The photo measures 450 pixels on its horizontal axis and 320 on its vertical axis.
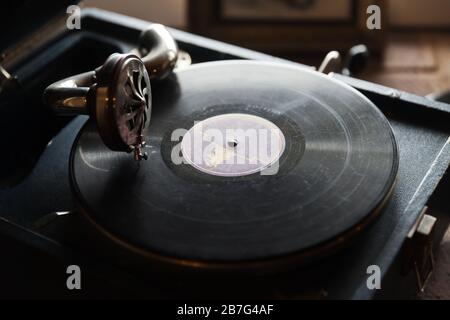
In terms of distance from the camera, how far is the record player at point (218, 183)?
937 millimetres

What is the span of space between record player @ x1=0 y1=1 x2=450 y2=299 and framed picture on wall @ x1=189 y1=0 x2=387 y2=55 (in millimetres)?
761

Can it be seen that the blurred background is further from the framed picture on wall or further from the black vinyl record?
the black vinyl record

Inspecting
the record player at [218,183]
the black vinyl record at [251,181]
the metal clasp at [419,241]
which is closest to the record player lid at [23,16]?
the record player at [218,183]

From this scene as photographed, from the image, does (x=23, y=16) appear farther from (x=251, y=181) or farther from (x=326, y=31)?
(x=326, y=31)

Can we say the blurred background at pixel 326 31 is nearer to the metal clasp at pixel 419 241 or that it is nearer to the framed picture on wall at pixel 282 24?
the framed picture on wall at pixel 282 24

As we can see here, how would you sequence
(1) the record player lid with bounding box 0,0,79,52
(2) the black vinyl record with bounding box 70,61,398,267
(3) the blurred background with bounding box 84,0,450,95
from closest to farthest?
1. (2) the black vinyl record with bounding box 70,61,398,267
2. (1) the record player lid with bounding box 0,0,79,52
3. (3) the blurred background with bounding box 84,0,450,95

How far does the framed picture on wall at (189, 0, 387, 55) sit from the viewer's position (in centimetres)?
204

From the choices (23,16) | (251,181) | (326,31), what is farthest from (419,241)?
(326,31)

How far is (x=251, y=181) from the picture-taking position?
1031 mm

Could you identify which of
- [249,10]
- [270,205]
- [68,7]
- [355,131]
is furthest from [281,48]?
[270,205]

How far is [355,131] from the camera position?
111cm

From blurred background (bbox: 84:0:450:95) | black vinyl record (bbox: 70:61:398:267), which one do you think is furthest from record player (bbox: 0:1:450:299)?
blurred background (bbox: 84:0:450:95)

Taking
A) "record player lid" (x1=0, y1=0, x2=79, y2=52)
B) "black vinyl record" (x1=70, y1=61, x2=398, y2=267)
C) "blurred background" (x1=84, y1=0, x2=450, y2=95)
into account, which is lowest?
"blurred background" (x1=84, y1=0, x2=450, y2=95)

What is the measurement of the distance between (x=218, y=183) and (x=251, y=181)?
1.9 inches
